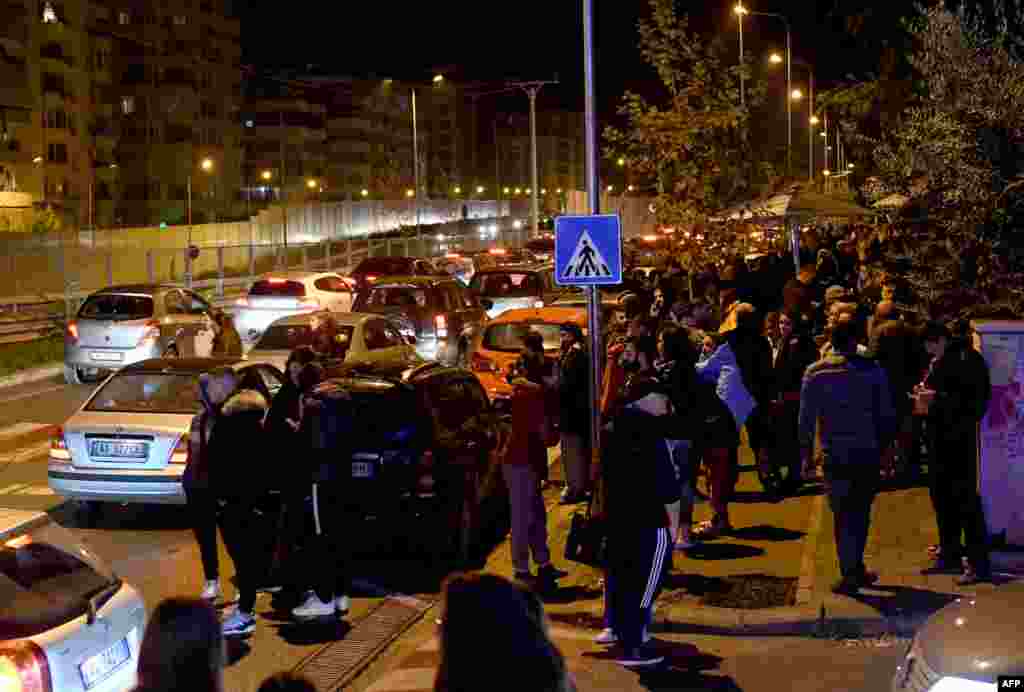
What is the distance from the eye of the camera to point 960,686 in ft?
19.2

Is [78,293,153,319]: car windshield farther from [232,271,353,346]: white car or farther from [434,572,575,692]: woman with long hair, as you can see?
[434,572,575,692]: woman with long hair

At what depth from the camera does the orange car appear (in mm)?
17375

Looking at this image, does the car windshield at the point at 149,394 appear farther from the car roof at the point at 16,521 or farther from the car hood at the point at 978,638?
the car hood at the point at 978,638

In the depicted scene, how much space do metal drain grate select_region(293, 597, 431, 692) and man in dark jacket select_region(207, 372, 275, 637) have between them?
2.18ft

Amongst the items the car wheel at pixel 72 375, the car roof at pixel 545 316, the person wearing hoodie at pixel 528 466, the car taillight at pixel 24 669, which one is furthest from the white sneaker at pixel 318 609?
the car wheel at pixel 72 375

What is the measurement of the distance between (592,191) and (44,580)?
688 centimetres

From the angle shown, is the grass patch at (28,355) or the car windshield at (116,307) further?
the grass patch at (28,355)

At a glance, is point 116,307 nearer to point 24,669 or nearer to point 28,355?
point 28,355

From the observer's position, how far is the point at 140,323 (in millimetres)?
22500

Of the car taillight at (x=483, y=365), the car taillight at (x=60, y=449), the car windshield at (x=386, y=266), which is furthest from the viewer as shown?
the car windshield at (x=386, y=266)

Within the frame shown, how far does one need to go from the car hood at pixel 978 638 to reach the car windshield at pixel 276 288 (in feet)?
67.5

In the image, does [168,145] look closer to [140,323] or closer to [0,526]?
[140,323]

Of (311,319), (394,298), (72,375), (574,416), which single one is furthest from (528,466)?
(72,375)

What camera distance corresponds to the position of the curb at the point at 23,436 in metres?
17.7
